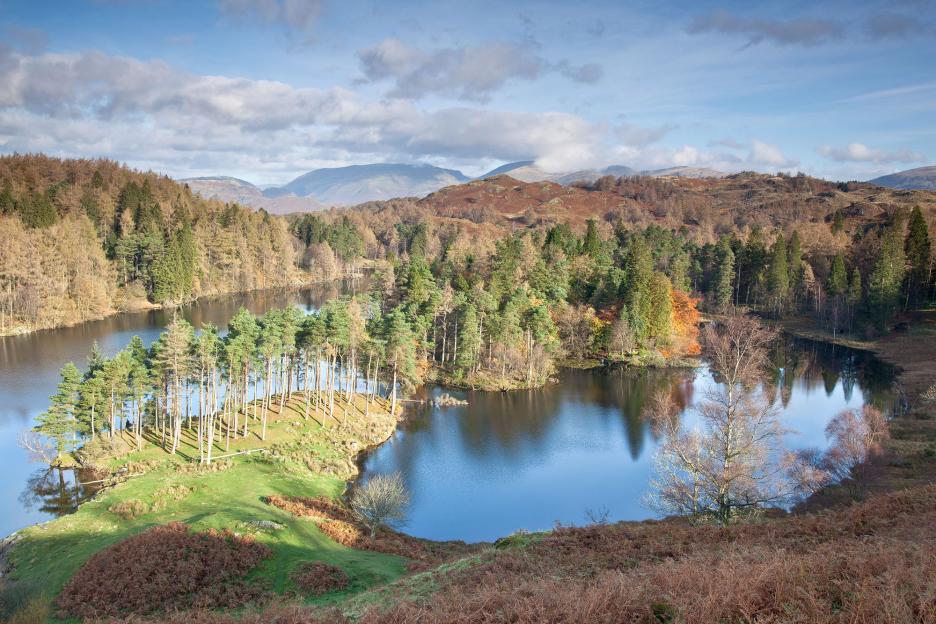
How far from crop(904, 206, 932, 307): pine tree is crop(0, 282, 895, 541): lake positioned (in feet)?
58.4

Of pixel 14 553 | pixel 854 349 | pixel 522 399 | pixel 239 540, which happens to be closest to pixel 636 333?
pixel 522 399

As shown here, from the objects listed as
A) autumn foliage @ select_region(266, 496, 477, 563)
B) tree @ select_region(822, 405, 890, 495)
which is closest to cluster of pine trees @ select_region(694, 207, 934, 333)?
tree @ select_region(822, 405, 890, 495)

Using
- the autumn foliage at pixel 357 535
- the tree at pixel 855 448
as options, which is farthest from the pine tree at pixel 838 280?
the autumn foliage at pixel 357 535

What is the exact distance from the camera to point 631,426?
4691 cm

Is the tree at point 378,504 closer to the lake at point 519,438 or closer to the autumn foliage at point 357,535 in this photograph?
the autumn foliage at point 357,535

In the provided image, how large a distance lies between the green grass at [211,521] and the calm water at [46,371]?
4.21 m

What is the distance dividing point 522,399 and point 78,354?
50.1 meters

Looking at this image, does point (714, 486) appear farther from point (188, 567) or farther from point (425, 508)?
point (188, 567)

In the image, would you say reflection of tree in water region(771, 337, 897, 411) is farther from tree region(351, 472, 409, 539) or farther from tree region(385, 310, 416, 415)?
tree region(351, 472, 409, 539)

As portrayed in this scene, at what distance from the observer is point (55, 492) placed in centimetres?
3281

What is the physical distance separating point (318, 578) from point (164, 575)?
517 cm

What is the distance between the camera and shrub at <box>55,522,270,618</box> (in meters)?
18.0

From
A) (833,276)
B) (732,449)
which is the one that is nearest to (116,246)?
(732,449)

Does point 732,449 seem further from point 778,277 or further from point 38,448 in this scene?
point 778,277
